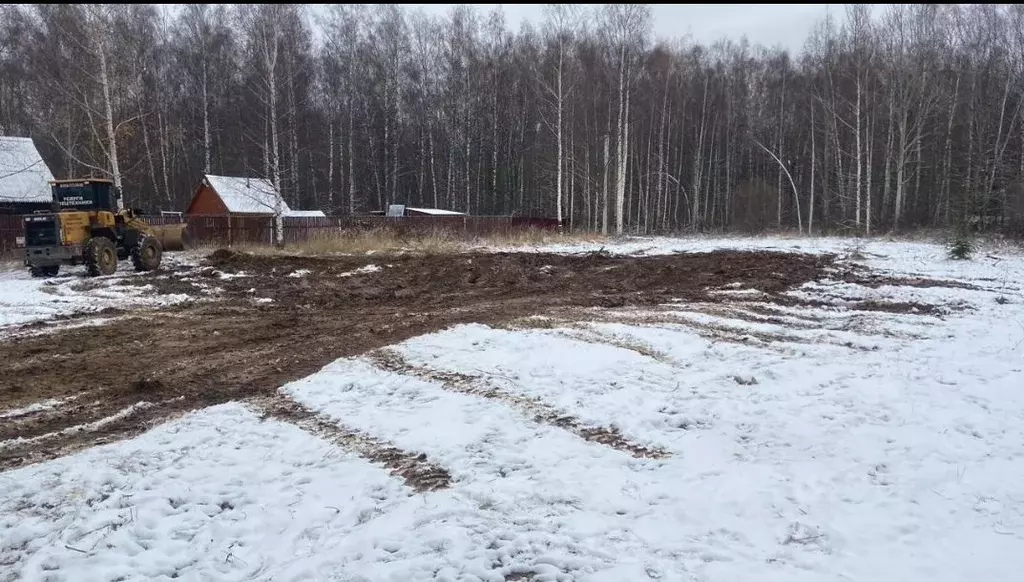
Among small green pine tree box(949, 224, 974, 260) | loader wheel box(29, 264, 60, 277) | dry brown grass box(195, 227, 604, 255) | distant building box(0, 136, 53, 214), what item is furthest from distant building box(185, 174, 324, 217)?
small green pine tree box(949, 224, 974, 260)

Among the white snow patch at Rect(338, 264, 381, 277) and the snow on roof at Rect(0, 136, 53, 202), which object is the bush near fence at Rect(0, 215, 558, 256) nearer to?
the white snow patch at Rect(338, 264, 381, 277)

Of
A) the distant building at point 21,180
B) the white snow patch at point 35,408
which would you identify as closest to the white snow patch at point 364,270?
the white snow patch at point 35,408

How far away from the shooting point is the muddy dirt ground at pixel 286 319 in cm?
596

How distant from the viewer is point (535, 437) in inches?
211

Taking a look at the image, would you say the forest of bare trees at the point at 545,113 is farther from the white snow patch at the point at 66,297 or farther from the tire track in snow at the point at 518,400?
the tire track in snow at the point at 518,400

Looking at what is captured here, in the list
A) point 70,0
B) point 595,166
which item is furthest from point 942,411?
point 595,166

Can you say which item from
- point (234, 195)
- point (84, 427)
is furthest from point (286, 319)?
point (234, 195)

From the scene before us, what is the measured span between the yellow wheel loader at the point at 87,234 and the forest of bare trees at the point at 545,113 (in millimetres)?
8116

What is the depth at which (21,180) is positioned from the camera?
96.2 feet

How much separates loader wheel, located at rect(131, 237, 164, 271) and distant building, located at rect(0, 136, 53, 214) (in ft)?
54.2

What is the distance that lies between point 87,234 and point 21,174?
18.3m

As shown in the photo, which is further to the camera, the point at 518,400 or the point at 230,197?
the point at 230,197

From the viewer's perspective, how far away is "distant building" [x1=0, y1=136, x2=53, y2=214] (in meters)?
28.7

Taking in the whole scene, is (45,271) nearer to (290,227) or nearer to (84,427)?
(290,227)
